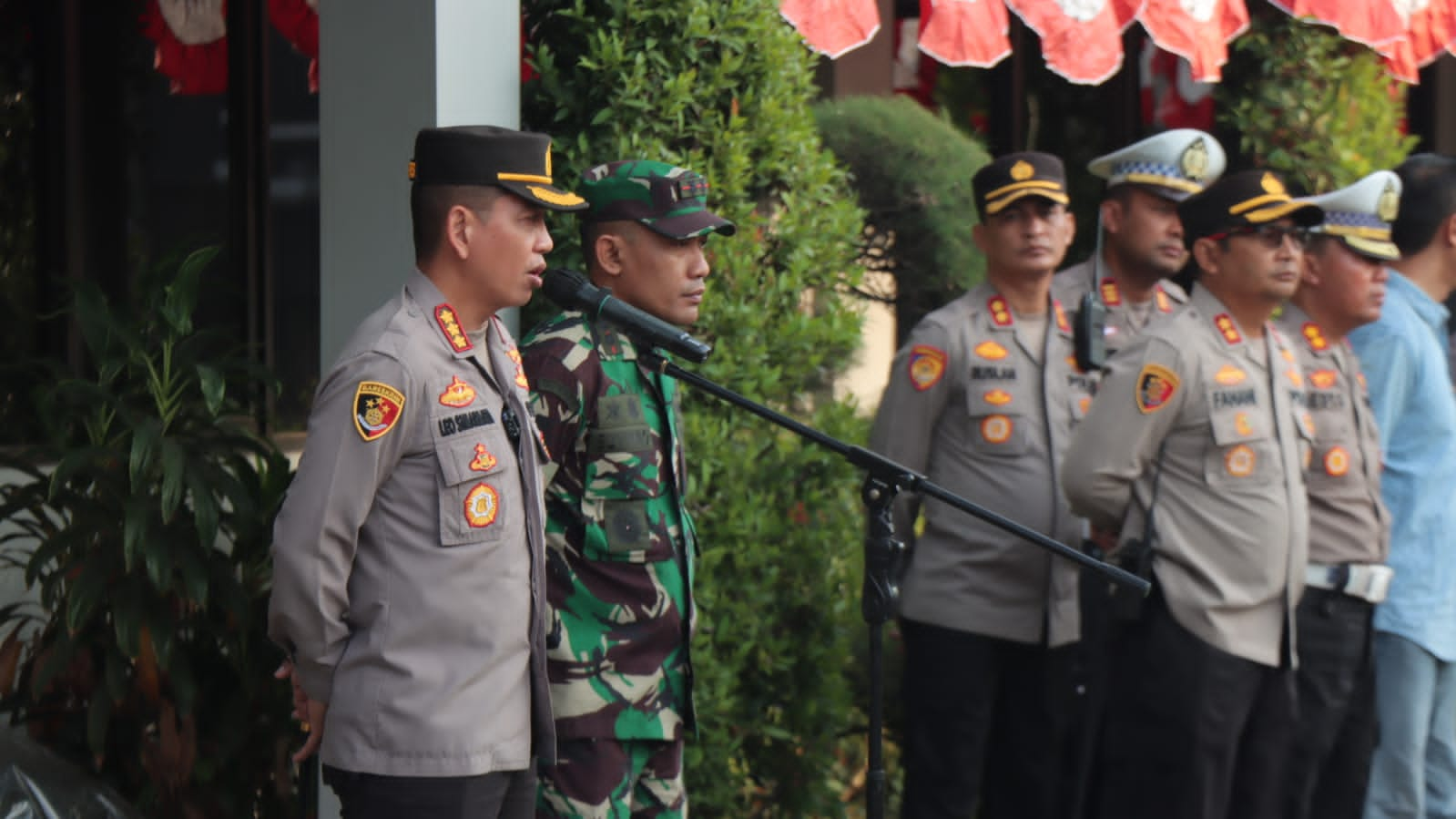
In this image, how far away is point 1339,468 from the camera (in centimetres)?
477

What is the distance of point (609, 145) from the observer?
4.40 metres

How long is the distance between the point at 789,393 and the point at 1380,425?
1.72 meters

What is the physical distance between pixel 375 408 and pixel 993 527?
2267 mm

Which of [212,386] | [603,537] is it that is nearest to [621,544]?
[603,537]


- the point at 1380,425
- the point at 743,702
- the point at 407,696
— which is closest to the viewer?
the point at 407,696

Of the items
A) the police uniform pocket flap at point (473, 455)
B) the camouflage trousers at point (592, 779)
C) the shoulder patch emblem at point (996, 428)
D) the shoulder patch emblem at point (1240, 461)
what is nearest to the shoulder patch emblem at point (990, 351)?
the shoulder patch emblem at point (996, 428)

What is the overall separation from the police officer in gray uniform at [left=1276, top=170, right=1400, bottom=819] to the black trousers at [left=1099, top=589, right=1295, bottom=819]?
24cm

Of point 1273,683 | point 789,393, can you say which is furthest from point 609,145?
point 1273,683

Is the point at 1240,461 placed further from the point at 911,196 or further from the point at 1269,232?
the point at 911,196

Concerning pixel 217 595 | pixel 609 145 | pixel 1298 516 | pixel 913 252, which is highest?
pixel 609 145

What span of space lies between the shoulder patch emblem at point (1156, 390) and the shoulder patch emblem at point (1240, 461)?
0.70 feet

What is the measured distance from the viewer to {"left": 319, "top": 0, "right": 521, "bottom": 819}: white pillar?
4.11 meters

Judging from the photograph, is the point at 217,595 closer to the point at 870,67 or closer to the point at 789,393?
the point at 789,393

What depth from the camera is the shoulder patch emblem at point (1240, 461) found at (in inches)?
175
